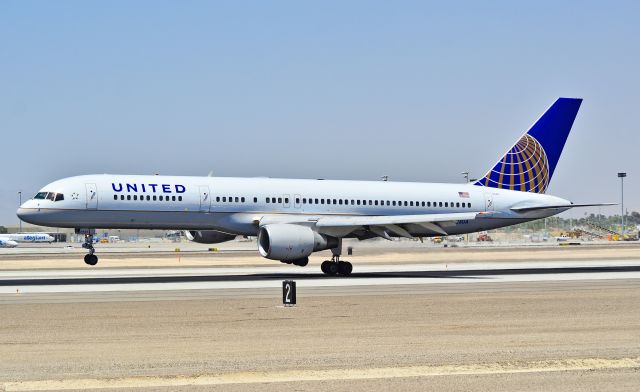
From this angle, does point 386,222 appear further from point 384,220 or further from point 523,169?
point 523,169

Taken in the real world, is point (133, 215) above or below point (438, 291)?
above

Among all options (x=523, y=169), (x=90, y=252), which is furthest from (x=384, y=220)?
(x=90, y=252)

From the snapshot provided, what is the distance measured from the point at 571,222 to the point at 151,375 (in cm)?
18800

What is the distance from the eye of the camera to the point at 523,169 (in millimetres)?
56156

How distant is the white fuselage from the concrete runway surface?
4938 millimetres

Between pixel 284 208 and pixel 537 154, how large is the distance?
17495 millimetres

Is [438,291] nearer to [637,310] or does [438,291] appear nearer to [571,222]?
[637,310]

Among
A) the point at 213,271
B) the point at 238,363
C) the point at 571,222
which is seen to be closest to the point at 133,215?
the point at 213,271

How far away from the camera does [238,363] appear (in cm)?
1725

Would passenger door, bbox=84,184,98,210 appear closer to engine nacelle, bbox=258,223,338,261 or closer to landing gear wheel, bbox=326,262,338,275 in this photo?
engine nacelle, bbox=258,223,338,261

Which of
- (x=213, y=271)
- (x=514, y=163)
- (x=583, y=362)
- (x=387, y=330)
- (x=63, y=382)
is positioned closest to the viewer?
(x=63, y=382)

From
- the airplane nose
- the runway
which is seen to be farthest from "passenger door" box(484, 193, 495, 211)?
the airplane nose

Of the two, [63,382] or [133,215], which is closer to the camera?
[63,382]

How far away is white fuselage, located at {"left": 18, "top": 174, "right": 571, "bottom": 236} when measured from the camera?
1766 inches
